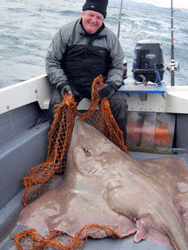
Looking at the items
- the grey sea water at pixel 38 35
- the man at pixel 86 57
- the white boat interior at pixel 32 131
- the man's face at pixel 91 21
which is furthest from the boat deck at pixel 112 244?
the grey sea water at pixel 38 35

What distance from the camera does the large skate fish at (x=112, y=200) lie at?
6.66 feet

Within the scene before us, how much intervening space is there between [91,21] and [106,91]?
0.88 m

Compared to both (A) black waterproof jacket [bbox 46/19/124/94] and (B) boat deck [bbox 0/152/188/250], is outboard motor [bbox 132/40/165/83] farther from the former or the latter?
(B) boat deck [bbox 0/152/188/250]

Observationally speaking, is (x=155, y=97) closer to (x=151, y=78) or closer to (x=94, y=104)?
(x=151, y=78)

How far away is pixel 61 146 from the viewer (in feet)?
9.80

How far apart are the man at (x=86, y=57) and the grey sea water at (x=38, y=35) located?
13.6 ft

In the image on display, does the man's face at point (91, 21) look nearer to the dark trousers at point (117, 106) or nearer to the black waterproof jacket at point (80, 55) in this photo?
the black waterproof jacket at point (80, 55)

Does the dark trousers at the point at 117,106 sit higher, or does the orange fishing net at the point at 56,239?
the dark trousers at the point at 117,106

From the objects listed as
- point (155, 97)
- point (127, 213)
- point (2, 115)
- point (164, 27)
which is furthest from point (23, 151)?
point (164, 27)

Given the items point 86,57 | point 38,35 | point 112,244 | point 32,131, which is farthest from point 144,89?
point 38,35

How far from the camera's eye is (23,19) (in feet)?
45.3

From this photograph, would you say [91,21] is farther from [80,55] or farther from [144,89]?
[144,89]

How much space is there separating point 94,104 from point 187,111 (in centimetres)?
118

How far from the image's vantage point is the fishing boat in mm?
2619
